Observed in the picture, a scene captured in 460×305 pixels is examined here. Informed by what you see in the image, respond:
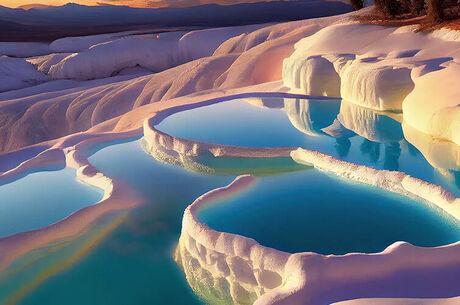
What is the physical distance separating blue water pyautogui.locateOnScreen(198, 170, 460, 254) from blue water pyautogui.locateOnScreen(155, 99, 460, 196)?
2.21 ft

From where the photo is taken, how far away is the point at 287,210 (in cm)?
416

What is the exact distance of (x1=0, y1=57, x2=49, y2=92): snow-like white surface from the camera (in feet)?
68.2

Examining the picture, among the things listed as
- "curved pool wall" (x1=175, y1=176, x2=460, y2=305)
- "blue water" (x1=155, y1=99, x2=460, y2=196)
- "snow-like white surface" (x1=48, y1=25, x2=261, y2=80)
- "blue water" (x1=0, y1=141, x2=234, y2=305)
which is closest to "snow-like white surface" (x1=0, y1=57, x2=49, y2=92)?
"snow-like white surface" (x1=48, y1=25, x2=261, y2=80)

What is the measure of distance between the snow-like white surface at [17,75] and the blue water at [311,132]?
16.0 meters

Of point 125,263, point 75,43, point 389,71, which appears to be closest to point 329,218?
point 125,263

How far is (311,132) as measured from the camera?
6.43 m

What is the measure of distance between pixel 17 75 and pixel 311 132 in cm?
1882

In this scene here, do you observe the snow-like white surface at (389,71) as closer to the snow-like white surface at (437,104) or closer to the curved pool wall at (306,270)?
Answer: the snow-like white surface at (437,104)

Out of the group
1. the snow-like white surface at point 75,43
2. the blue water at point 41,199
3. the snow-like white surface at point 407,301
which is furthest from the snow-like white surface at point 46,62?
the snow-like white surface at point 407,301

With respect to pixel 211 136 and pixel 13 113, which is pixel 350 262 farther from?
pixel 13 113

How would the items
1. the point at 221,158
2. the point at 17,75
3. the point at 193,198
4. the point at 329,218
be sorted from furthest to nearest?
the point at 17,75 → the point at 221,158 → the point at 193,198 → the point at 329,218

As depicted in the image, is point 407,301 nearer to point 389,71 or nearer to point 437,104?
point 437,104

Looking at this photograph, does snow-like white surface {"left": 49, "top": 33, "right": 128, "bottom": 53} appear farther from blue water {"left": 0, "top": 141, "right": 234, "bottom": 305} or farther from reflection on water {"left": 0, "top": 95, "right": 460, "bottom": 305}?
blue water {"left": 0, "top": 141, "right": 234, "bottom": 305}

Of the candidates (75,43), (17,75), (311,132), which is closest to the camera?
(311,132)
